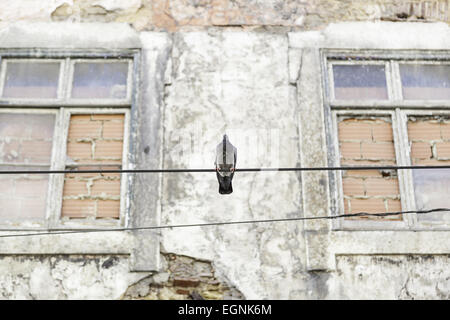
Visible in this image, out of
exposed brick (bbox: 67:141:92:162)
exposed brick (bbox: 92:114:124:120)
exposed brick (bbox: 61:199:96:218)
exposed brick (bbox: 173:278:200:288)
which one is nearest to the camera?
exposed brick (bbox: 173:278:200:288)

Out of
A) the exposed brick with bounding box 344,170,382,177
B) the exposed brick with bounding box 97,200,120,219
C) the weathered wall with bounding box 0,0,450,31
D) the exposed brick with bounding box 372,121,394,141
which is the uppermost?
the weathered wall with bounding box 0,0,450,31

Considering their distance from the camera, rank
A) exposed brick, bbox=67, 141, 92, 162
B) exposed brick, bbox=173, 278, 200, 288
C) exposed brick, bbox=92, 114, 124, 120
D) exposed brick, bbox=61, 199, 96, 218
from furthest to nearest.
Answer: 1. exposed brick, bbox=92, 114, 124, 120
2. exposed brick, bbox=67, 141, 92, 162
3. exposed brick, bbox=61, 199, 96, 218
4. exposed brick, bbox=173, 278, 200, 288

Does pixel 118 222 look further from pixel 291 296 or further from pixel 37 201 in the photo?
pixel 291 296

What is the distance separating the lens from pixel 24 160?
4.24 meters

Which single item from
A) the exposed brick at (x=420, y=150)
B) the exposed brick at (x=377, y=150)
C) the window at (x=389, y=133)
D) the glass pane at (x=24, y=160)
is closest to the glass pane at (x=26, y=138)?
the glass pane at (x=24, y=160)

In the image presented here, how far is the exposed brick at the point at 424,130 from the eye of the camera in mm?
4328

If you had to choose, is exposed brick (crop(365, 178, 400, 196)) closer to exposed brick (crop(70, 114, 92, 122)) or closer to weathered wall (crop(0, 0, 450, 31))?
weathered wall (crop(0, 0, 450, 31))

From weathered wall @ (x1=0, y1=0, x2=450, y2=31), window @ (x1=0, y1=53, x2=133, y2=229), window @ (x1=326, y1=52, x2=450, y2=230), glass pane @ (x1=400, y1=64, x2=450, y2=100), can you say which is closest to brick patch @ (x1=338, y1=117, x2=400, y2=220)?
window @ (x1=326, y1=52, x2=450, y2=230)

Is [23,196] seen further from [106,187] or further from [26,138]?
[106,187]

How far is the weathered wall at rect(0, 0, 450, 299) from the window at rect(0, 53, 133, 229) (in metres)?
0.17

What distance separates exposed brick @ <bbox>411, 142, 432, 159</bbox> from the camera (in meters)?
4.27

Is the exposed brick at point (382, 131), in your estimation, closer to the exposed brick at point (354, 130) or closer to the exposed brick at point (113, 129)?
the exposed brick at point (354, 130)

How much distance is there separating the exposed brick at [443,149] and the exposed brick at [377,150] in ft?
1.18

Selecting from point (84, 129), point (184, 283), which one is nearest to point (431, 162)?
point (184, 283)
